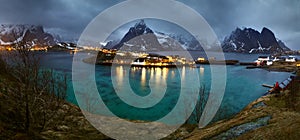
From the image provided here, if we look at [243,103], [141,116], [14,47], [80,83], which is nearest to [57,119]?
[14,47]

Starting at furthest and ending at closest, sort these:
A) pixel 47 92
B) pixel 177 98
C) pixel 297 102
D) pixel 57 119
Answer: pixel 177 98
pixel 297 102
pixel 57 119
pixel 47 92

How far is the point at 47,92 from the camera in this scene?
41.2ft

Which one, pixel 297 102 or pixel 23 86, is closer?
pixel 23 86

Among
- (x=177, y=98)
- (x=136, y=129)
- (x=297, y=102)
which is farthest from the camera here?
(x=177, y=98)

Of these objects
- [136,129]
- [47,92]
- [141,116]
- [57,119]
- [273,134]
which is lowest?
[141,116]

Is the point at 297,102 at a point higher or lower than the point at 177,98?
higher

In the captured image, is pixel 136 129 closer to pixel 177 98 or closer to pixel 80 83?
pixel 177 98

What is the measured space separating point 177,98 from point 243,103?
556 inches

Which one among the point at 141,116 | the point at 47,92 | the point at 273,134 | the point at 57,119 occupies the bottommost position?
the point at 141,116

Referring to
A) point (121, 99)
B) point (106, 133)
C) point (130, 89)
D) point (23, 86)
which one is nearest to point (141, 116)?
point (121, 99)

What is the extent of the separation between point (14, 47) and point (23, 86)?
2.27m

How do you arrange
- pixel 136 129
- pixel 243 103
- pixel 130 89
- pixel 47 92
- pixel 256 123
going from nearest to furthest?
pixel 47 92 < pixel 256 123 < pixel 136 129 < pixel 243 103 < pixel 130 89

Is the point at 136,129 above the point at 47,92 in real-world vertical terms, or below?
below

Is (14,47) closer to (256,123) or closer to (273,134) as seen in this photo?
(273,134)
